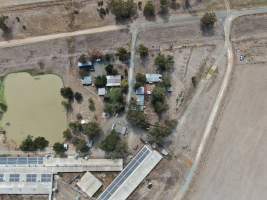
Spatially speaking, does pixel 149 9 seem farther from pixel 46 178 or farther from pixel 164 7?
pixel 46 178

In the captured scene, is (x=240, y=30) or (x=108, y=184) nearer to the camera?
(x=108, y=184)

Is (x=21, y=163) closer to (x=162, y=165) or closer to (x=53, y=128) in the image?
(x=53, y=128)

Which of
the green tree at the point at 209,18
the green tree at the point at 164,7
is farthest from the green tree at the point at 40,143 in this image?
the green tree at the point at 209,18

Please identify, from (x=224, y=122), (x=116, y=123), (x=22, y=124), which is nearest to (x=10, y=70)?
(x=22, y=124)

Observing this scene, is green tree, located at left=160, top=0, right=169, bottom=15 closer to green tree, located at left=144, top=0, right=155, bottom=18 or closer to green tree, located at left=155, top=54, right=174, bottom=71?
green tree, located at left=144, top=0, right=155, bottom=18

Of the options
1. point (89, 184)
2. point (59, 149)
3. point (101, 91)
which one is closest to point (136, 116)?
point (101, 91)

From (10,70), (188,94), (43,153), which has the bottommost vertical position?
(43,153)

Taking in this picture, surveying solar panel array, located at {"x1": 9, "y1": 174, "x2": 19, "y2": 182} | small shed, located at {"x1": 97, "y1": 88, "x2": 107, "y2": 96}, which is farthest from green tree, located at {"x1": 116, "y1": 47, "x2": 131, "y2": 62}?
solar panel array, located at {"x1": 9, "y1": 174, "x2": 19, "y2": 182}
